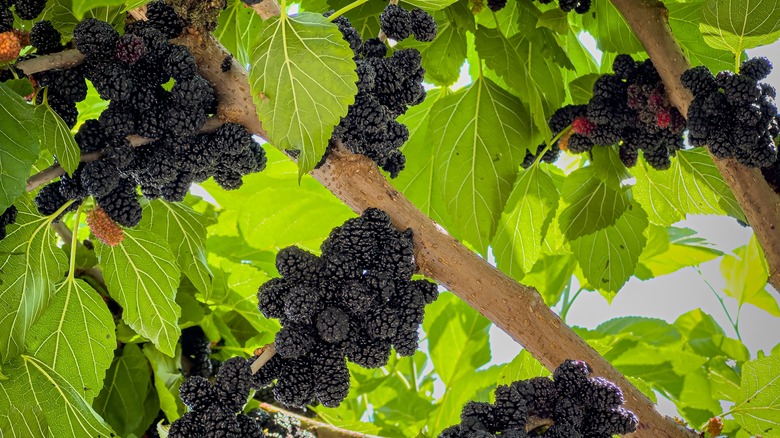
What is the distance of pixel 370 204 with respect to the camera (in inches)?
23.0

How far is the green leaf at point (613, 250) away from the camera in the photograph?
2.97 feet

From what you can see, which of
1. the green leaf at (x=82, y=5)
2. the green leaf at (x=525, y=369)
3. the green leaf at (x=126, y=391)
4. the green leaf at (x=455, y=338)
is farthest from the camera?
the green leaf at (x=455, y=338)

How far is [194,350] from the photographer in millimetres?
983

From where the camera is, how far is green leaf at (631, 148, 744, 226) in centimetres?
85

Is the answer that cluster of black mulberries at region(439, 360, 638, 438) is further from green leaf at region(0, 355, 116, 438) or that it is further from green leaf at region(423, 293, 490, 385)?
green leaf at region(423, 293, 490, 385)

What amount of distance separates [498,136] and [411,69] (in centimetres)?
24

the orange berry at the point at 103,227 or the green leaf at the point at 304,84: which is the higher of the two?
the green leaf at the point at 304,84

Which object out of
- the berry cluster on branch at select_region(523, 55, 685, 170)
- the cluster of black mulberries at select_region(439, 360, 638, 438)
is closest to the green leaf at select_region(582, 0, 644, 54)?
the berry cluster on branch at select_region(523, 55, 685, 170)

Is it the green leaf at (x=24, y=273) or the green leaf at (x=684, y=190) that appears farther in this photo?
the green leaf at (x=684, y=190)

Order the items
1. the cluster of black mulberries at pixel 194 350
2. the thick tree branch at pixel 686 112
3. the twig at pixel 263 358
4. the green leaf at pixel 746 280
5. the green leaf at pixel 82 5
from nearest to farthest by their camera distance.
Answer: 1. the green leaf at pixel 82 5
2. the twig at pixel 263 358
3. the thick tree branch at pixel 686 112
4. the cluster of black mulberries at pixel 194 350
5. the green leaf at pixel 746 280

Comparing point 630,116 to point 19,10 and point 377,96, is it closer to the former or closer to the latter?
point 377,96

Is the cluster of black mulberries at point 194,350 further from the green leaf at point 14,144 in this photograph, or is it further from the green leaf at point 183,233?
the green leaf at point 14,144

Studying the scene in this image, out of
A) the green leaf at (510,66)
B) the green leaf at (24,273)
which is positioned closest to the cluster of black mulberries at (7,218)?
the green leaf at (24,273)

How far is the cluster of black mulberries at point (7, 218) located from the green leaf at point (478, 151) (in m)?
0.38
